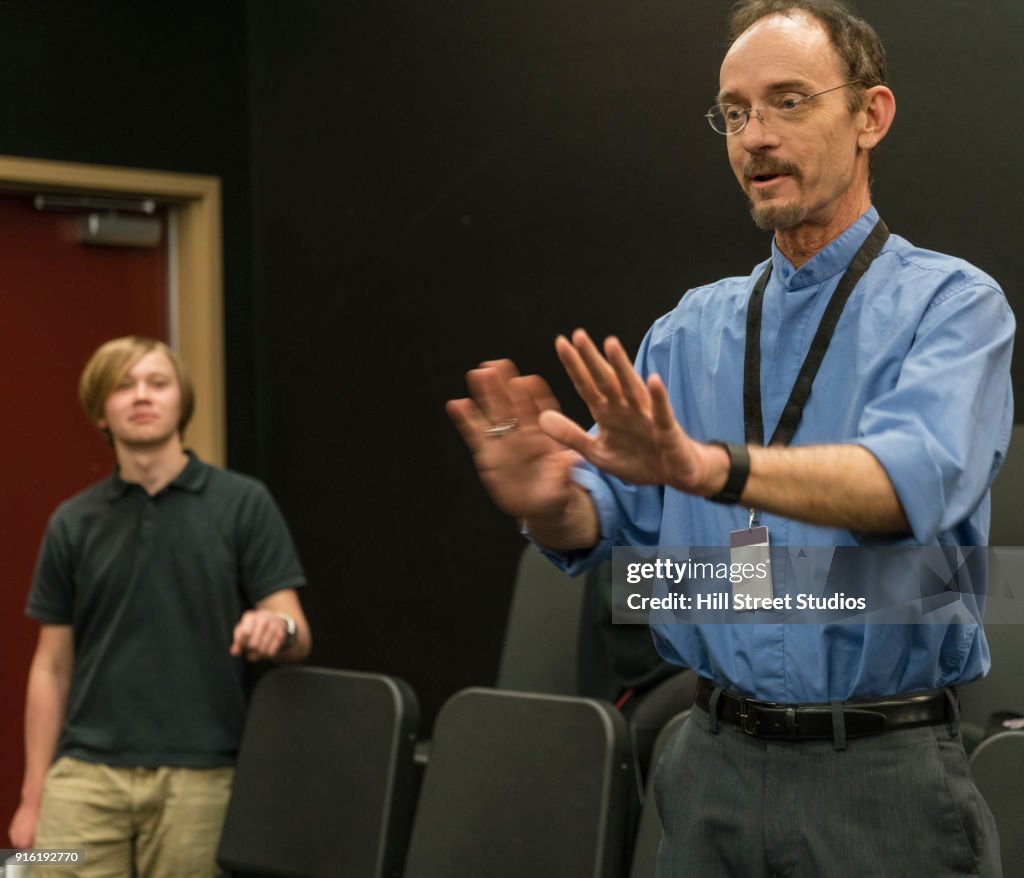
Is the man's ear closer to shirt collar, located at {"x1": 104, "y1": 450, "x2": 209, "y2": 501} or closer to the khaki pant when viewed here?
shirt collar, located at {"x1": 104, "y1": 450, "x2": 209, "y2": 501}

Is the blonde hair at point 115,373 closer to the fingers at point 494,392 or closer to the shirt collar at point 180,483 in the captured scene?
the shirt collar at point 180,483

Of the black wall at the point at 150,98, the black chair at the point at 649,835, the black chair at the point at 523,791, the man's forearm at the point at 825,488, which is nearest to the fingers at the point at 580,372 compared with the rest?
the man's forearm at the point at 825,488

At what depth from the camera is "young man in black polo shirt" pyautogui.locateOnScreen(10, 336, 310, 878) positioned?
131 inches

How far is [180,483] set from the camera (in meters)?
3.54

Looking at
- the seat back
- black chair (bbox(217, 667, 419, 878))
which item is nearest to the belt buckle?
black chair (bbox(217, 667, 419, 878))

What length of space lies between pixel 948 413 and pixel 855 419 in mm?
172

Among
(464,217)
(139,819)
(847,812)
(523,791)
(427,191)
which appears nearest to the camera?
(847,812)

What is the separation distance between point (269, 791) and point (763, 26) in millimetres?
2110

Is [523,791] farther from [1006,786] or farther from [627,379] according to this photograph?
[627,379]

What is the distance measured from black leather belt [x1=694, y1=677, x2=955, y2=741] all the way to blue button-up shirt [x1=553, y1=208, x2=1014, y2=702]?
0.06ft

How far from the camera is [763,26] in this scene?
184 centimetres

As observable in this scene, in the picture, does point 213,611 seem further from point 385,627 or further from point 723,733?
point 723,733

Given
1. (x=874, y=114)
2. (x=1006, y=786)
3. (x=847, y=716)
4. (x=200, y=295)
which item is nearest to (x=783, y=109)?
(x=874, y=114)

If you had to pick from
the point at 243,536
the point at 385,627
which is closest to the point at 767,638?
the point at 243,536
